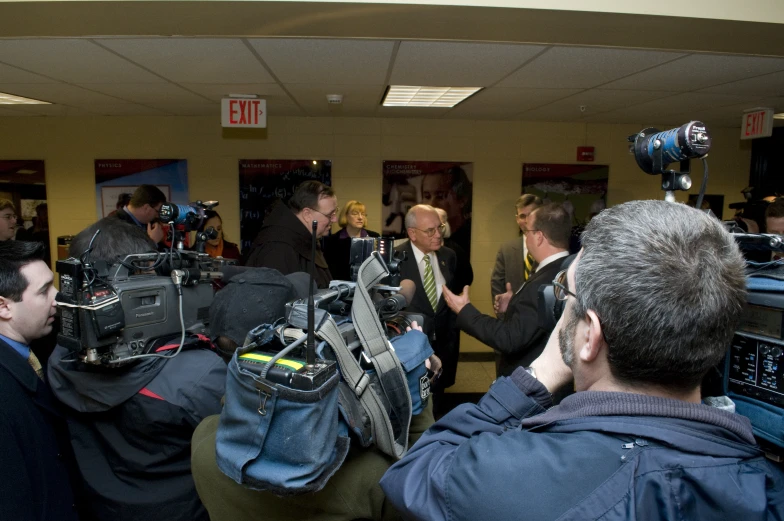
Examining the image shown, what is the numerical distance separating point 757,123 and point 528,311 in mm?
3490

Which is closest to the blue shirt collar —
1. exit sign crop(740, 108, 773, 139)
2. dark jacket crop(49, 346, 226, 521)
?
dark jacket crop(49, 346, 226, 521)

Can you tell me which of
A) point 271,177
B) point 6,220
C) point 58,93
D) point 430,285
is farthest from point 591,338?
point 271,177

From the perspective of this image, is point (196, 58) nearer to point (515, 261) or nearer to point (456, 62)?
point (456, 62)

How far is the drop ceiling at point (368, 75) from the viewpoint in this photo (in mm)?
2432

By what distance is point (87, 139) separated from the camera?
4.64m

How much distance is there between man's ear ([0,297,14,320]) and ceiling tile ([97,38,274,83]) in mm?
1611

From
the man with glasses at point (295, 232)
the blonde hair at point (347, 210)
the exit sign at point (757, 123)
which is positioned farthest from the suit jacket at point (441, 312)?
the exit sign at point (757, 123)

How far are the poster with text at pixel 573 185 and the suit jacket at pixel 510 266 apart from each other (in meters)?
1.46

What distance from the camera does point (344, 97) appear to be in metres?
3.72

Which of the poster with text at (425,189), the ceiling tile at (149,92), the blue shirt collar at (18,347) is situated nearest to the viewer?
the blue shirt collar at (18,347)

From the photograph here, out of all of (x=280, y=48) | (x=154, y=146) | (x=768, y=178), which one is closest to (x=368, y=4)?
(x=280, y=48)

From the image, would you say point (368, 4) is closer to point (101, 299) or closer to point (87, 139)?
point (101, 299)

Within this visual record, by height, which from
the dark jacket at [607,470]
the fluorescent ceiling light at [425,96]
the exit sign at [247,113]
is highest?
the fluorescent ceiling light at [425,96]

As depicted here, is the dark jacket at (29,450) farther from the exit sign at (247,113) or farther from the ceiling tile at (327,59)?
the exit sign at (247,113)
